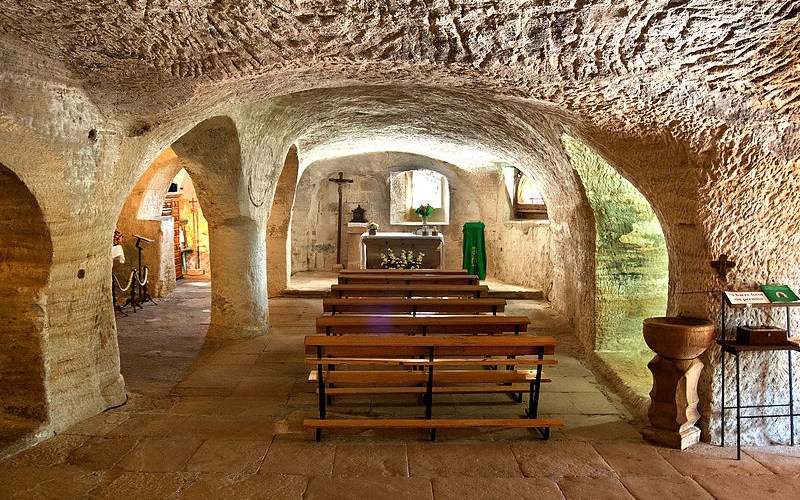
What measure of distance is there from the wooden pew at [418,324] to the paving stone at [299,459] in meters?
0.95

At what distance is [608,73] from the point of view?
12.2ft

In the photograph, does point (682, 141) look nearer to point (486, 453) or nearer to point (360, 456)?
point (486, 453)

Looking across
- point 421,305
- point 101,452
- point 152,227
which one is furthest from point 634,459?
A: point 152,227

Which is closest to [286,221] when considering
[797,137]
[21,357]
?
[21,357]

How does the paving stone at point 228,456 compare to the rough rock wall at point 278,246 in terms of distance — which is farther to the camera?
the rough rock wall at point 278,246

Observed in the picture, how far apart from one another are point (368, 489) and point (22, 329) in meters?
2.64

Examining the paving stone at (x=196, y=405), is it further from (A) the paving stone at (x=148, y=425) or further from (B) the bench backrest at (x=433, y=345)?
(B) the bench backrest at (x=433, y=345)

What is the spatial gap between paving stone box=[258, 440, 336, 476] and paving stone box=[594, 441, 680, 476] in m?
1.87

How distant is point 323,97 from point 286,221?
432cm

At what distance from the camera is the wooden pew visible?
15.5 ft

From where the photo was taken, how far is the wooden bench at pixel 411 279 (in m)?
7.05

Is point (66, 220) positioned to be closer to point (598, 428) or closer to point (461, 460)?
point (461, 460)

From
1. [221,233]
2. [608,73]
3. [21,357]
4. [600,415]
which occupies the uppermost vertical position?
[608,73]

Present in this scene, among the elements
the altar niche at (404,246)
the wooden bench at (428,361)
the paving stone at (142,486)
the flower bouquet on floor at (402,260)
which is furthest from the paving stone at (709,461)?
the altar niche at (404,246)
